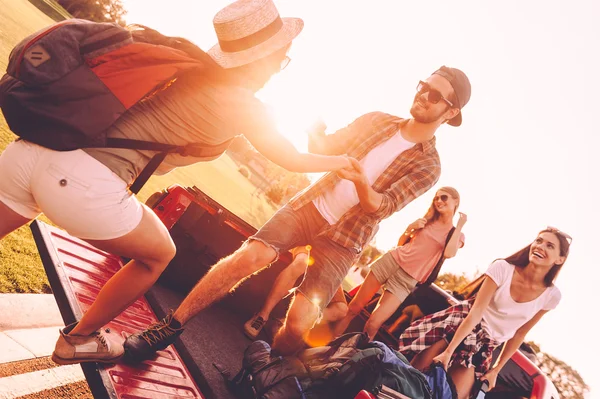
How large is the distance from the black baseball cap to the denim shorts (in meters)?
1.50

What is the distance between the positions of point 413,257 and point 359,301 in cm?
81

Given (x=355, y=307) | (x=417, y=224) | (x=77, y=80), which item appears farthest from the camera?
(x=417, y=224)

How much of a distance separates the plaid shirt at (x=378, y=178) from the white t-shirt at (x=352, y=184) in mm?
35

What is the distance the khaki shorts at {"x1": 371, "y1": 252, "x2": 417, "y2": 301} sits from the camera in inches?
166

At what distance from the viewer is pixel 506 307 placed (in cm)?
378

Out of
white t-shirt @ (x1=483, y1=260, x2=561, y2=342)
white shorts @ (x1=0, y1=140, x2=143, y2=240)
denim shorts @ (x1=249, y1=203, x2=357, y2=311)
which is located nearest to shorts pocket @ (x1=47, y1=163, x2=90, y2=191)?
white shorts @ (x1=0, y1=140, x2=143, y2=240)

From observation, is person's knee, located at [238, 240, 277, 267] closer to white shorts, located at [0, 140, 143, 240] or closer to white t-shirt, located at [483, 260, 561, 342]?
white shorts, located at [0, 140, 143, 240]

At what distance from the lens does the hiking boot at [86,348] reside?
→ 5.99ft

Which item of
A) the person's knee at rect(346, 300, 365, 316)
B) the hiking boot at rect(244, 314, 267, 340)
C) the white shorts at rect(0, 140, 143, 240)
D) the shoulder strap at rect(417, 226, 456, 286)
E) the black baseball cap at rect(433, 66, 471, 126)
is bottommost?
the hiking boot at rect(244, 314, 267, 340)

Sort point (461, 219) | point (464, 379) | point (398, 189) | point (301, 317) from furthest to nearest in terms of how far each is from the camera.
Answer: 1. point (461, 219)
2. point (464, 379)
3. point (398, 189)
4. point (301, 317)

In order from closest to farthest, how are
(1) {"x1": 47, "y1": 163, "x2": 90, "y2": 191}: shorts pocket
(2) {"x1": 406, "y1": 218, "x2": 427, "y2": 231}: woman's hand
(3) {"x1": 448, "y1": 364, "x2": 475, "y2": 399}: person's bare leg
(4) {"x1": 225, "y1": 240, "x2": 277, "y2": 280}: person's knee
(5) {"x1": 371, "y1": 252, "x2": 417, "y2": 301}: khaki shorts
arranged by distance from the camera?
(1) {"x1": 47, "y1": 163, "x2": 90, "y2": 191}: shorts pocket, (4) {"x1": 225, "y1": 240, "x2": 277, "y2": 280}: person's knee, (3) {"x1": 448, "y1": 364, "x2": 475, "y2": 399}: person's bare leg, (5) {"x1": 371, "y1": 252, "x2": 417, "y2": 301}: khaki shorts, (2) {"x1": 406, "y1": 218, "x2": 427, "y2": 231}: woman's hand

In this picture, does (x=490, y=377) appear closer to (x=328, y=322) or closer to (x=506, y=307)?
(x=506, y=307)

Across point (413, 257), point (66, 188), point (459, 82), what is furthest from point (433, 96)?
point (66, 188)

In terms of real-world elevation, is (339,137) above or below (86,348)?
above
